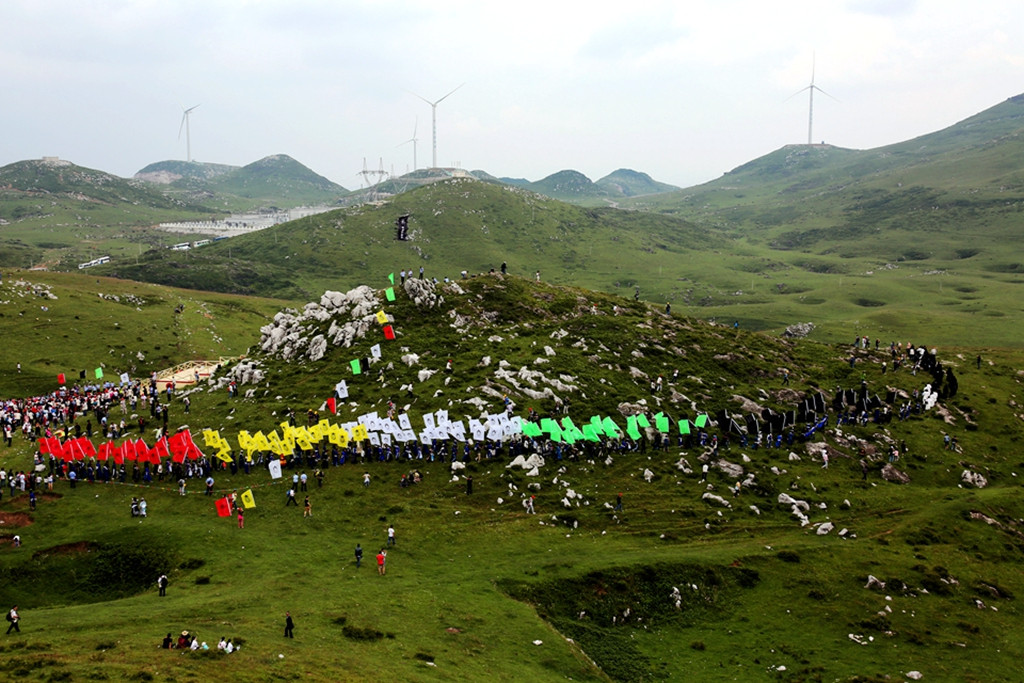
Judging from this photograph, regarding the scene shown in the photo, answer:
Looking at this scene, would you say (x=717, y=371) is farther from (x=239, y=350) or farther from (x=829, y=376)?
(x=239, y=350)

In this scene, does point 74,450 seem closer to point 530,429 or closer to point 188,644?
point 188,644

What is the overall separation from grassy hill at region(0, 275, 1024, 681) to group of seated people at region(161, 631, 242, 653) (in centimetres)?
86

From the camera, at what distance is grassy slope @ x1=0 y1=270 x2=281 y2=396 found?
138000 mm

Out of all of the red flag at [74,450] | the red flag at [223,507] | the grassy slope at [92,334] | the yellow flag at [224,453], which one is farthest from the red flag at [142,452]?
the grassy slope at [92,334]

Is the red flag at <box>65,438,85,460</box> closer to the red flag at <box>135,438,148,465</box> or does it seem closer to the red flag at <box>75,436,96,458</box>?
the red flag at <box>75,436,96,458</box>

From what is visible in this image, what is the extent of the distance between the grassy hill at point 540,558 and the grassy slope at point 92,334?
204ft

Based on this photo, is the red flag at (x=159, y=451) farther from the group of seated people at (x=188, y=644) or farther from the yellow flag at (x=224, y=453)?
the group of seated people at (x=188, y=644)

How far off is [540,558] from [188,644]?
2853cm

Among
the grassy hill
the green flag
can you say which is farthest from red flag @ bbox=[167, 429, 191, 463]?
the green flag

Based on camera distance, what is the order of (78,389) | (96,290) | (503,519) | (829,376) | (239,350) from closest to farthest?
(503,519), (829,376), (78,389), (239,350), (96,290)

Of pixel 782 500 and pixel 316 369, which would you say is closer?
pixel 782 500

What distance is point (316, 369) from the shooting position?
96.3m

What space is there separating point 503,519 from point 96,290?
17830 cm

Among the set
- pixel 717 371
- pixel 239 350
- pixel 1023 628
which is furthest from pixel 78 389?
pixel 1023 628
